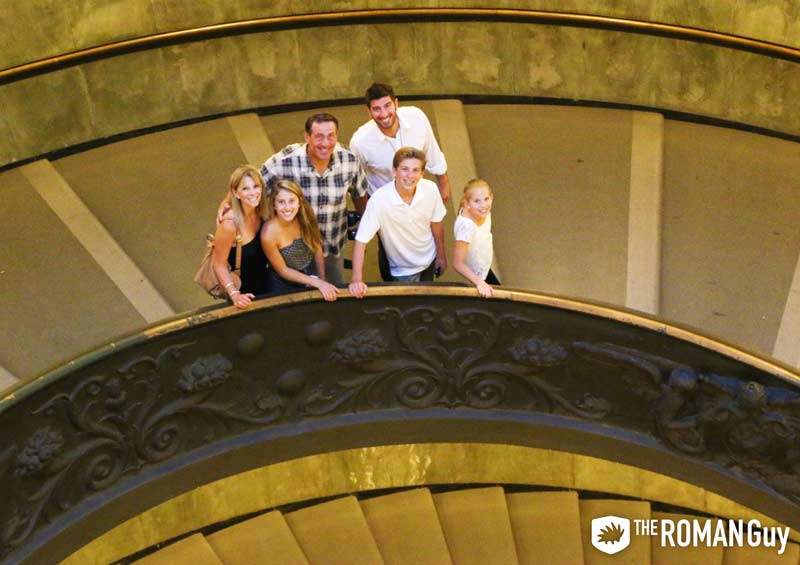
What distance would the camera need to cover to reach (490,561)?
854cm

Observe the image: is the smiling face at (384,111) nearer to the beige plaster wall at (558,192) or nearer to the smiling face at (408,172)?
the smiling face at (408,172)

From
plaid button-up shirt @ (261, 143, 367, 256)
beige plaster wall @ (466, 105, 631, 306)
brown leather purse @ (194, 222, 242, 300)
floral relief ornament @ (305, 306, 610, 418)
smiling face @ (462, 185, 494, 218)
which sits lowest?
floral relief ornament @ (305, 306, 610, 418)

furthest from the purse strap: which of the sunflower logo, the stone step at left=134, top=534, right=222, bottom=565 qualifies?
the sunflower logo

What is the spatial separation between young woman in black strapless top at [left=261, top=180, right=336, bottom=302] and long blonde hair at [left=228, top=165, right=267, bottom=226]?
5 cm

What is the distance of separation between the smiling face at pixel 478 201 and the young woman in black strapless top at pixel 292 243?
32.9 inches

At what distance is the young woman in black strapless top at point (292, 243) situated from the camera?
6.18 metres

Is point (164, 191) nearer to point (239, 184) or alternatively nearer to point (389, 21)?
point (389, 21)

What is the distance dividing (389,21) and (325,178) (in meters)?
3.27

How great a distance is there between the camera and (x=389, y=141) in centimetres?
675

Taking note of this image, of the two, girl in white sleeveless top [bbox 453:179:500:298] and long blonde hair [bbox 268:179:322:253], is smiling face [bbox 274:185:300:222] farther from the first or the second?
girl in white sleeveless top [bbox 453:179:500:298]

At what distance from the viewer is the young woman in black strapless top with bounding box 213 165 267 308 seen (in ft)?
20.0

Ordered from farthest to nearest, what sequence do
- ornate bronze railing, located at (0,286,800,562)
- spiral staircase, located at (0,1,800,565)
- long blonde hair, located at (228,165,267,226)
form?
1. spiral staircase, located at (0,1,800,565)
2. ornate bronze railing, located at (0,286,800,562)
3. long blonde hair, located at (228,165,267,226)

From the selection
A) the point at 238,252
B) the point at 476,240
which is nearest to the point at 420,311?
the point at 476,240

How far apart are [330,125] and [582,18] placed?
3.63m
